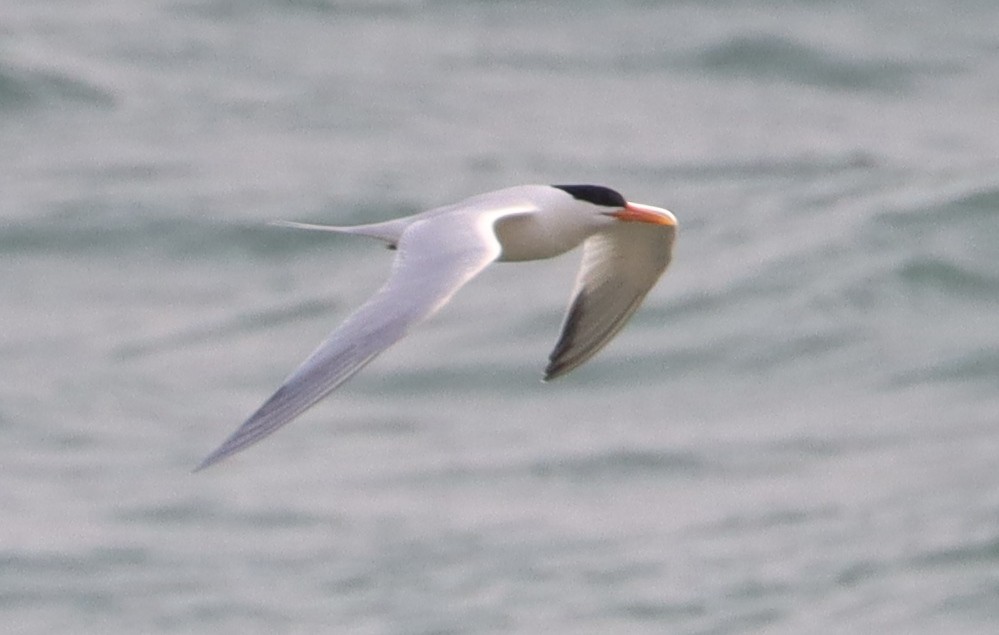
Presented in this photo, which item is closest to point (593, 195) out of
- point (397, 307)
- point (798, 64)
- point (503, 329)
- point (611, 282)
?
point (611, 282)

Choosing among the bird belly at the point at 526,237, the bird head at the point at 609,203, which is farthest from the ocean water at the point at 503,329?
the bird belly at the point at 526,237

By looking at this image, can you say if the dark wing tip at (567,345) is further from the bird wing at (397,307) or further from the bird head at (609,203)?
the bird wing at (397,307)

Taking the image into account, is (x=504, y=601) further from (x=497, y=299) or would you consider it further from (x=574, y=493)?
(x=497, y=299)

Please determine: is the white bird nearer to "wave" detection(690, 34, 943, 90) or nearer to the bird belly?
the bird belly

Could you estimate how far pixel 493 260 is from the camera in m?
7.05

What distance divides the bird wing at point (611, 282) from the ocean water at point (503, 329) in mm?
4557

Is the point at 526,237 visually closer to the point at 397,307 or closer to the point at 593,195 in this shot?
the point at 593,195

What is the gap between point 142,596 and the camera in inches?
540

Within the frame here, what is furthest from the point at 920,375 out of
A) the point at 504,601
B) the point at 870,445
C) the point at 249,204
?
the point at 249,204

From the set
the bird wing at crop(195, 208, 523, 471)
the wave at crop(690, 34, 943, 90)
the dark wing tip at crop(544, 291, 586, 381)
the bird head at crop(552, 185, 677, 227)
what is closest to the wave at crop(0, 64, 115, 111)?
the wave at crop(690, 34, 943, 90)

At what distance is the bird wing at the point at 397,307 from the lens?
608 centimetres

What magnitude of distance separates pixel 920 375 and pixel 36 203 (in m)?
6.47

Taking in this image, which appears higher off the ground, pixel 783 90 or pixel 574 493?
pixel 783 90

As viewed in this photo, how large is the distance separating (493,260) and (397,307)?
480mm
